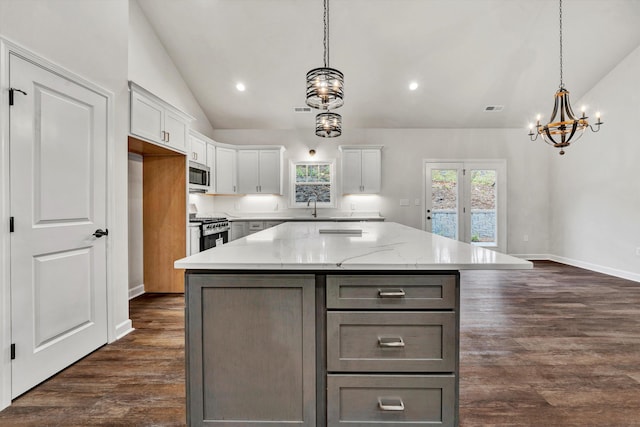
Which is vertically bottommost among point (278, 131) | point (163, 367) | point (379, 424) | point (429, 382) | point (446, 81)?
point (163, 367)

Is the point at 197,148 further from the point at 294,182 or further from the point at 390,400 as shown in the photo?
the point at 390,400

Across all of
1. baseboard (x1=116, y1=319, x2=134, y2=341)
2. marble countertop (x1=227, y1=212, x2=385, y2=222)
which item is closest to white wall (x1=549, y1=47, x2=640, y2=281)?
marble countertop (x1=227, y1=212, x2=385, y2=222)

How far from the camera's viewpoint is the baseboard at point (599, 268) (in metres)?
4.70

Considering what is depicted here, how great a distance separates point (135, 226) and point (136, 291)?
2.61 feet

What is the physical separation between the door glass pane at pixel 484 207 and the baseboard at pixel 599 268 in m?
1.12

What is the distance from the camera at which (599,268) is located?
525 cm

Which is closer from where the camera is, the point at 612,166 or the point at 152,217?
the point at 152,217

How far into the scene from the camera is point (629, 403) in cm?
184

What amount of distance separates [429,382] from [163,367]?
1.81 m

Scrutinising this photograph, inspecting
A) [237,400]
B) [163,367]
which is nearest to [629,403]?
[237,400]

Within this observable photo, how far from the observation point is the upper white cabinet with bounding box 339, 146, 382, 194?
6070mm

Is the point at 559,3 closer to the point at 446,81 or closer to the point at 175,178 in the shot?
the point at 446,81

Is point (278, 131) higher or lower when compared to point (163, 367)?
higher

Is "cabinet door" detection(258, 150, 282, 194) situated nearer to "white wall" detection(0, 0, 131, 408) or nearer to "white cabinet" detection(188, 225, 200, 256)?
"white cabinet" detection(188, 225, 200, 256)
